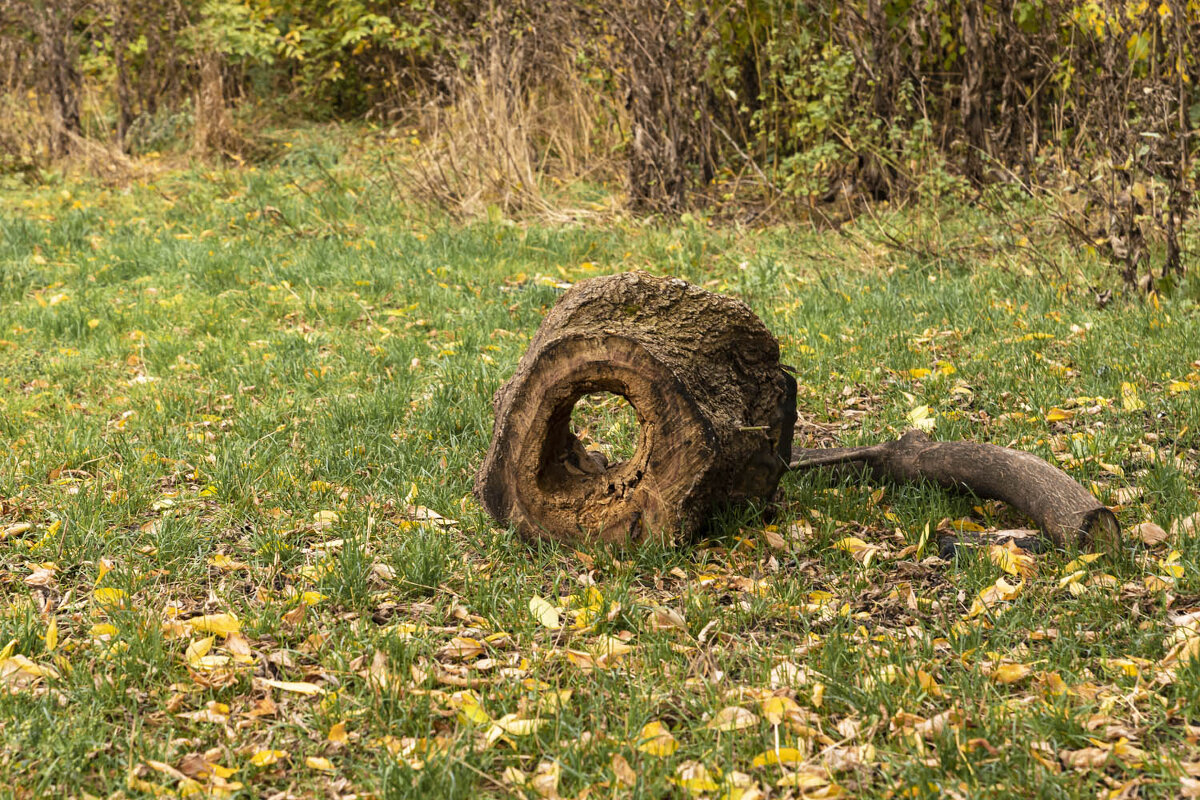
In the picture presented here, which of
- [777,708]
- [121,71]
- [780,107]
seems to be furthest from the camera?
[121,71]

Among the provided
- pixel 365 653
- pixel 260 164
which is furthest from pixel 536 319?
pixel 260 164

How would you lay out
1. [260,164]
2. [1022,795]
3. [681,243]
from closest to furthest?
1. [1022,795]
2. [681,243]
3. [260,164]

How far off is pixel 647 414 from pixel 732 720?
1.17m

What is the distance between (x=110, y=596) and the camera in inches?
122

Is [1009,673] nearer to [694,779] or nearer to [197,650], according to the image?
[694,779]

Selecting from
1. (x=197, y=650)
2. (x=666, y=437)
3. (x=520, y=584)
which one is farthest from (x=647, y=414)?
(x=197, y=650)

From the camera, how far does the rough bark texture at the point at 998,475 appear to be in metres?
3.24

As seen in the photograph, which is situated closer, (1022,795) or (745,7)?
(1022,795)

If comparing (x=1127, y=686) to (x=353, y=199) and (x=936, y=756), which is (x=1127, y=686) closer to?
(x=936, y=756)

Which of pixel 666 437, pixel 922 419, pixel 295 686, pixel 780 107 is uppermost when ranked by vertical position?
pixel 780 107

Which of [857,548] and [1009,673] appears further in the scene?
[857,548]

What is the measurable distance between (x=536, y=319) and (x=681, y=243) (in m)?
1.81

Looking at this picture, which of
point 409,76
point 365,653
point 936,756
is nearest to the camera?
point 936,756

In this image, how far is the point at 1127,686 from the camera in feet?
8.35
